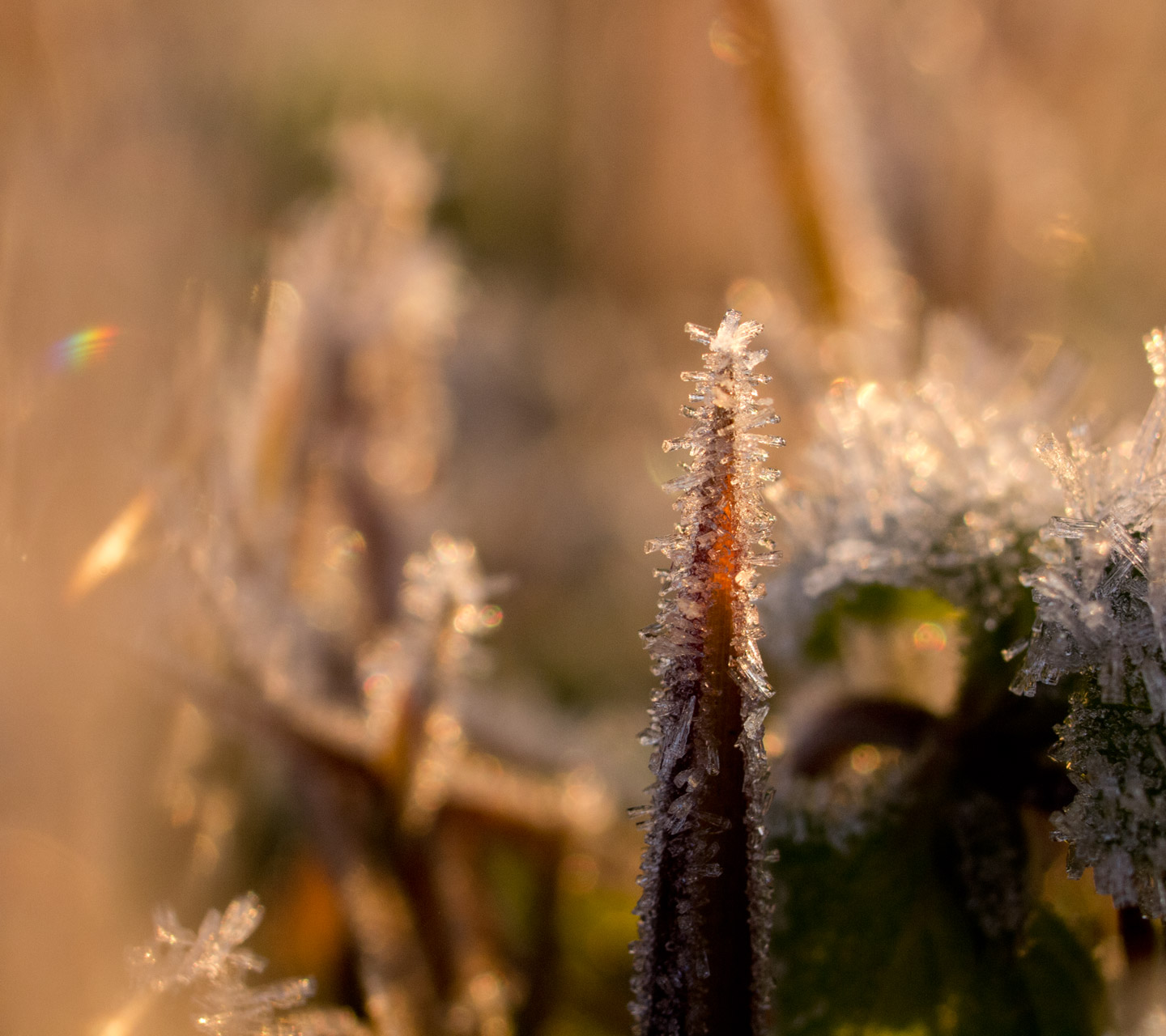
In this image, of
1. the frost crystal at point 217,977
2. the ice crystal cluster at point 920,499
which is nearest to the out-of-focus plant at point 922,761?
the ice crystal cluster at point 920,499

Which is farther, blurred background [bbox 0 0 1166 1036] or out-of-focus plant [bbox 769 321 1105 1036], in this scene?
blurred background [bbox 0 0 1166 1036]

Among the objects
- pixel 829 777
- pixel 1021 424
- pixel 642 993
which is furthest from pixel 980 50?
pixel 642 993

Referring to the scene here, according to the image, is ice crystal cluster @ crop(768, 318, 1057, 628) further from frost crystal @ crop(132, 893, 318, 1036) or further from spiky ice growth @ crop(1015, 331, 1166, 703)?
frost crystal @ crop(132, 893, 318, 1036)

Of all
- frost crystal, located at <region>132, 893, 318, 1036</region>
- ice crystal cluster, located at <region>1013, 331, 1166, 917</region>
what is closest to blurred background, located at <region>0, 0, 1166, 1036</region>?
frost crystal, located at <region>132, 893, 318, 1036</region>

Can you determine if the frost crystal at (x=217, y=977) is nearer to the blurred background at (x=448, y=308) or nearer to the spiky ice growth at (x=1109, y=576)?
the blurred background at (x=448, y=308)

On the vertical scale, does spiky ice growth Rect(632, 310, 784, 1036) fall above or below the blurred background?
below

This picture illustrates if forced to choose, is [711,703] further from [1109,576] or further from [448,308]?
[448,308]
